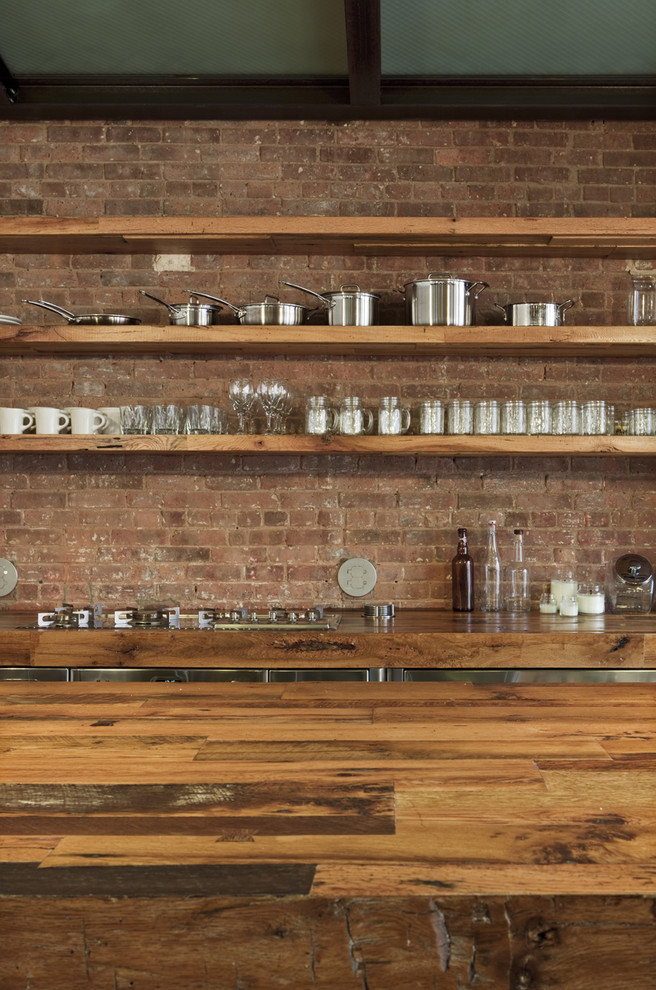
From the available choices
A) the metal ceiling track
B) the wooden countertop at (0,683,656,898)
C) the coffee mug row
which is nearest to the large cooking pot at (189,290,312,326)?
the coffee mug row

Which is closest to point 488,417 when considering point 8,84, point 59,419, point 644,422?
point 644,422

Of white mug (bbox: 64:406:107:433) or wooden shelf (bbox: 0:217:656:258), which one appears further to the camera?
white mug (bbox: 64:406:107:433)

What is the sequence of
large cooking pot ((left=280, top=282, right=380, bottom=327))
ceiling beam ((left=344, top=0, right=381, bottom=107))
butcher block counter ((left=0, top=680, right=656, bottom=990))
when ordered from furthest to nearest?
large cooking pot ((left=280, top=282, right=380, bottom=327)), ceiling beam ((left=344, top=0, right=381, bottom=107)), butcher block counter ((left=0, top=680, right=656, bottom=990))

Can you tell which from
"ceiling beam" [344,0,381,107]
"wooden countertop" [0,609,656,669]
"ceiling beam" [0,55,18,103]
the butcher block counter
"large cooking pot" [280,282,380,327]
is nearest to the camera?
the butcher block counter

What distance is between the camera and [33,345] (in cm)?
347

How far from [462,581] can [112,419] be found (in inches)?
60.0

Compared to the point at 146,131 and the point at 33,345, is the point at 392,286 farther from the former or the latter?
the point at 33,345

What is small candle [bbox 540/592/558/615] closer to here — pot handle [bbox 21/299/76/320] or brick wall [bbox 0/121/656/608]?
brick wall [bbox 0/121/656/608]

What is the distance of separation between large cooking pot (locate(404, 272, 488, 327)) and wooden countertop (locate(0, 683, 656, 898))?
2065 mm

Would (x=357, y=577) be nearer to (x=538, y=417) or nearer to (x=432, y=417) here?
(x=432, y=417)

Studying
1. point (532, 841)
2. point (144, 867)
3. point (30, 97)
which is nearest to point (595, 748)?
point (532, 841)

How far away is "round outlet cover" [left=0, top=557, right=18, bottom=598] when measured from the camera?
12.0 feet

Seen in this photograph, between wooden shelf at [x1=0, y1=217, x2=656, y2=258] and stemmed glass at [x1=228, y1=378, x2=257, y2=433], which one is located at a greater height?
wooden shelf at [x1=0, y1=217, x2=656, y2=258]

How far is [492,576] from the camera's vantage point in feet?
11.7
